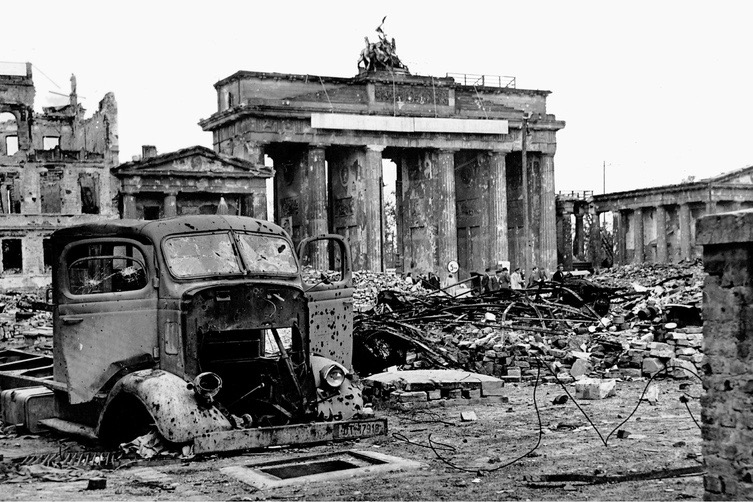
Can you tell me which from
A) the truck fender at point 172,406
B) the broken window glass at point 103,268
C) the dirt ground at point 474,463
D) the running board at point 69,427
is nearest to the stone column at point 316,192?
the dirt ground at point 474,463

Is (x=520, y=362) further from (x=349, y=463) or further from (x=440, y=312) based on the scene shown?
(x=349, y=463)

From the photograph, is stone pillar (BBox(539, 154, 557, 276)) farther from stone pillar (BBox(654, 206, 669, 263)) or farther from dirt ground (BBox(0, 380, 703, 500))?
dirt ground (BBox(0, 380, 703, 500))

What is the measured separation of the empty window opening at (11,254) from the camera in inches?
2007

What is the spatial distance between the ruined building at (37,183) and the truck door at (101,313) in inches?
1571

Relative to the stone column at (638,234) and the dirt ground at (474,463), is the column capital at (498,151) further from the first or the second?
the dirt ground at (474,463)

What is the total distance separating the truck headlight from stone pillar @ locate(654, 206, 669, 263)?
51.8 meters

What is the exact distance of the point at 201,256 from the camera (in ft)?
32.2

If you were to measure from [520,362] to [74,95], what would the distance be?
187ft

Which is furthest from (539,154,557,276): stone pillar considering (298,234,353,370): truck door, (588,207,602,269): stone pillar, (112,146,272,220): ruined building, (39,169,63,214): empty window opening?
(298,234,353,370): truck door

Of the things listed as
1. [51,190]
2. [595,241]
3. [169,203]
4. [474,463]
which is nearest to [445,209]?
[169,203]

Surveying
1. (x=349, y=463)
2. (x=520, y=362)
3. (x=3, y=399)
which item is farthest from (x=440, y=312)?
(x=349, y=463)

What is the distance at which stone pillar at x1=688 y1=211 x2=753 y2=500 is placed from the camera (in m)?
6.30

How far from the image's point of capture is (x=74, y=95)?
67188 mm

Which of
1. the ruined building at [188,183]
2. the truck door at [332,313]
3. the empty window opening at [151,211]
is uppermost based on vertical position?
the ruined building at [188,183]
